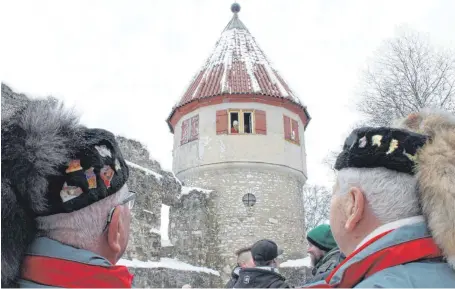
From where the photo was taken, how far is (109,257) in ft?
6.28

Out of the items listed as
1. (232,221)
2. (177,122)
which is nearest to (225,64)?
(177,122)

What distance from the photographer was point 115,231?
1.91m

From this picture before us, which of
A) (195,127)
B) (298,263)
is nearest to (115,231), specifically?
(298,263)

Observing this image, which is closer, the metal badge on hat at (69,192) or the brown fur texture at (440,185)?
the brown fur texture at (440,185)

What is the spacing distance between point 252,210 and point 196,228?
2.07m

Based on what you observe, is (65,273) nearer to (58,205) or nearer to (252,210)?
(58,205)

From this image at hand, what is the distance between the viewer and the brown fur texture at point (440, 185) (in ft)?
5.27

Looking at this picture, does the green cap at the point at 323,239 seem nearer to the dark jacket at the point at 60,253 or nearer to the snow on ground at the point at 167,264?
the dark jacket at the point at 60,253

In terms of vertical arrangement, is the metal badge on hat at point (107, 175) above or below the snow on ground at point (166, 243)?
below

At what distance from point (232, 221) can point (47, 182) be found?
14916 mm

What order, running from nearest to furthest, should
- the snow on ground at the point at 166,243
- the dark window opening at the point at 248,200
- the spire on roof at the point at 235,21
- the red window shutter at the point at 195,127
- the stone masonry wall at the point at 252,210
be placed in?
the snow on ground at the point at 166,243 → the stone masonry wall at the point at 252,210 → the dark window opening at the point at 248,200 → the red window shutter at the point at 195,127 → the spire on roof at the point at 235,21

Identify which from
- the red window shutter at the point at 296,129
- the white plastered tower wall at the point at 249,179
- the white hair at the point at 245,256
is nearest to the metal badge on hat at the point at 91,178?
the white hair at the point at 245,256

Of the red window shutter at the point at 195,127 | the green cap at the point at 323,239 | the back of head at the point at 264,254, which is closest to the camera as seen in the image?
the back of head at the point at 264,254

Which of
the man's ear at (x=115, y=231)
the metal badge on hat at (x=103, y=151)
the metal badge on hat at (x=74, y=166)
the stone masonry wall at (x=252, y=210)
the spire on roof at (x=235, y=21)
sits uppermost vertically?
the spire on roof at (x=235, y=21)
